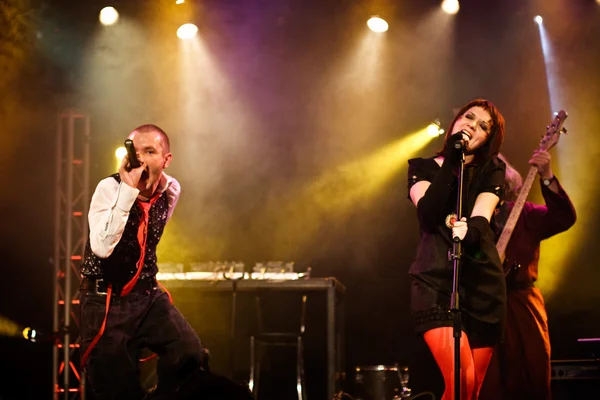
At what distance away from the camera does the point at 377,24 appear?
9711 mm

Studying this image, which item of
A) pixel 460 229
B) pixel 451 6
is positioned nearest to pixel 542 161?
pixel 460 229

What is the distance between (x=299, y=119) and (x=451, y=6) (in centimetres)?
250

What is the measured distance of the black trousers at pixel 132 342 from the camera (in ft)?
14.1

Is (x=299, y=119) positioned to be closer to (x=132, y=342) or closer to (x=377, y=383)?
(x=377, y=383)

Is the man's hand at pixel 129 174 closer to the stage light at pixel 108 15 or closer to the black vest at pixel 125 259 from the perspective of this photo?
the black vest at pixel 125 259

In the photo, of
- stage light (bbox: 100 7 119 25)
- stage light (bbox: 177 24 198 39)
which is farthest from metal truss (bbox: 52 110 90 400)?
stage light (bbox: 177 24 198 39)

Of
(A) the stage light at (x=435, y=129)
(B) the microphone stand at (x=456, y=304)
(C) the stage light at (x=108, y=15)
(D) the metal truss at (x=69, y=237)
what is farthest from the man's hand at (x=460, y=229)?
(C) the stage light at (x=108, y=15)

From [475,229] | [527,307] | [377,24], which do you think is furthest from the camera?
[377,24]

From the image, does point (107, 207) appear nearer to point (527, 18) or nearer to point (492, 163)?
point (492, 163)

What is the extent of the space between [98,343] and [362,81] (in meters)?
6.47

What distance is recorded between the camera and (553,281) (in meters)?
8.93

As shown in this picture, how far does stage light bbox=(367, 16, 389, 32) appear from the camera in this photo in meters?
9.65

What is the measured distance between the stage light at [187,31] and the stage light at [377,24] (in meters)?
2.30

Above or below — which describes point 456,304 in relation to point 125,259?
below
